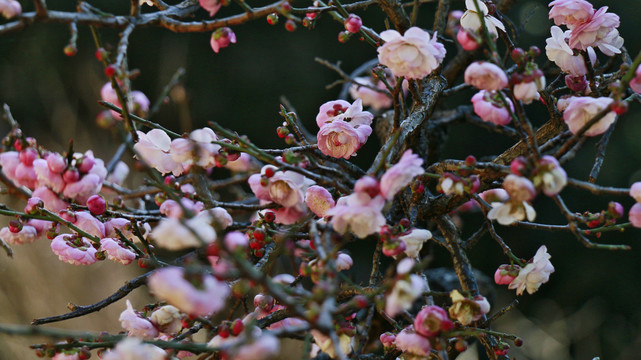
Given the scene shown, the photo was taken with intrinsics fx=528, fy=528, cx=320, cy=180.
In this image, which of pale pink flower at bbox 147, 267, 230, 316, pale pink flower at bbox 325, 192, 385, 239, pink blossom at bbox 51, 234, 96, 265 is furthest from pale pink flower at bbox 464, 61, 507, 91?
pink blossom at bbox 51, 234, 96, 265

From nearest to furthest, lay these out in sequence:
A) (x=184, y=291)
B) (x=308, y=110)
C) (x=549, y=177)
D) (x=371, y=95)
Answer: (x=184, y=291), (x=549, y=177), (x=371, y=95), (x=308, y=110)

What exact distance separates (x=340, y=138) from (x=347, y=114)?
1.6 inches

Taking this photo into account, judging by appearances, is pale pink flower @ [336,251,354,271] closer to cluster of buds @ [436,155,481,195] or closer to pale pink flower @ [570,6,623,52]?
cluster of buds @ [436,155,481,195]

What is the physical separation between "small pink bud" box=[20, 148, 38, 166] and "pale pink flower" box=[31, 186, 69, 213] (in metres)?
0.03

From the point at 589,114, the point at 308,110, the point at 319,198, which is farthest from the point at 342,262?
the point at 308,110

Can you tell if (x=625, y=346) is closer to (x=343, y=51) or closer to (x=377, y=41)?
(x=343, y=51)

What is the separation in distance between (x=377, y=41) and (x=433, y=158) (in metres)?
0.38

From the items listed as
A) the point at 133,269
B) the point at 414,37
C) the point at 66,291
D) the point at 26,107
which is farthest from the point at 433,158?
the point at 26,107

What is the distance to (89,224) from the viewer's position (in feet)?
2.17

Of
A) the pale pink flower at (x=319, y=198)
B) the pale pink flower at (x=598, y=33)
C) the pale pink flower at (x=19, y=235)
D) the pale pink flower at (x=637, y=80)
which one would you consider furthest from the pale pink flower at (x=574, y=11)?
the pale pink flower at (x=19, y=235)

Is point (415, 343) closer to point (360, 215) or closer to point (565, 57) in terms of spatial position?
point (360, 215)

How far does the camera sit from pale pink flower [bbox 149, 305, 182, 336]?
22.7 inches

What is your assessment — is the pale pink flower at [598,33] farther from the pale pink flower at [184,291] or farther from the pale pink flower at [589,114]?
the pale pink flower at [184,291]

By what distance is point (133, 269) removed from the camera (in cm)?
154
